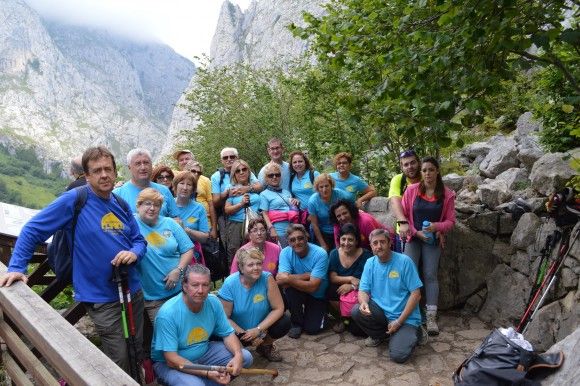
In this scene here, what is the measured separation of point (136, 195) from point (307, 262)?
249cm

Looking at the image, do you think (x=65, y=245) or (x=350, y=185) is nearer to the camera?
(x=65, y=245)

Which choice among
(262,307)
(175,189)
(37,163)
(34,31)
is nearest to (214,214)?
(175,189)

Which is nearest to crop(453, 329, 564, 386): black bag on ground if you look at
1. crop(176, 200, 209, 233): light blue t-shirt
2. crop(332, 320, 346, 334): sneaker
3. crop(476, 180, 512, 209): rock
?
crop(332, 320, 346, 334): sneaker

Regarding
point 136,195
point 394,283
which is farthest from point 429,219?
point 136,195

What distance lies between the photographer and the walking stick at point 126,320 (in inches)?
163

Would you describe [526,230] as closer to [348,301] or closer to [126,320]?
[348,301]

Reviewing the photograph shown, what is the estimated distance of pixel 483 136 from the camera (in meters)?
16.0

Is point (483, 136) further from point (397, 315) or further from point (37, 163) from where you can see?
point (37, 163)

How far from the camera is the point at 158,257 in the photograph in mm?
5090

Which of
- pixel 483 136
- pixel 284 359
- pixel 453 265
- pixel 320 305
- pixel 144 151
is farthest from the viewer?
pixel 483 136

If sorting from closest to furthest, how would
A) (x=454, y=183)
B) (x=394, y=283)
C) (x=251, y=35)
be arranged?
(x=394, y=283) < (x=454, y=183) < (x=251, y=35)

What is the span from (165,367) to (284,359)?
1.83 metres

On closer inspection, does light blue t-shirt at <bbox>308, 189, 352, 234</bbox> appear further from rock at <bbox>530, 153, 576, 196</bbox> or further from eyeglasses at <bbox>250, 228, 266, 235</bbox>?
rock at <bbox>530, 153, 576, 196</bbox>

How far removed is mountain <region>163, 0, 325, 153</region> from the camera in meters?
96.2
